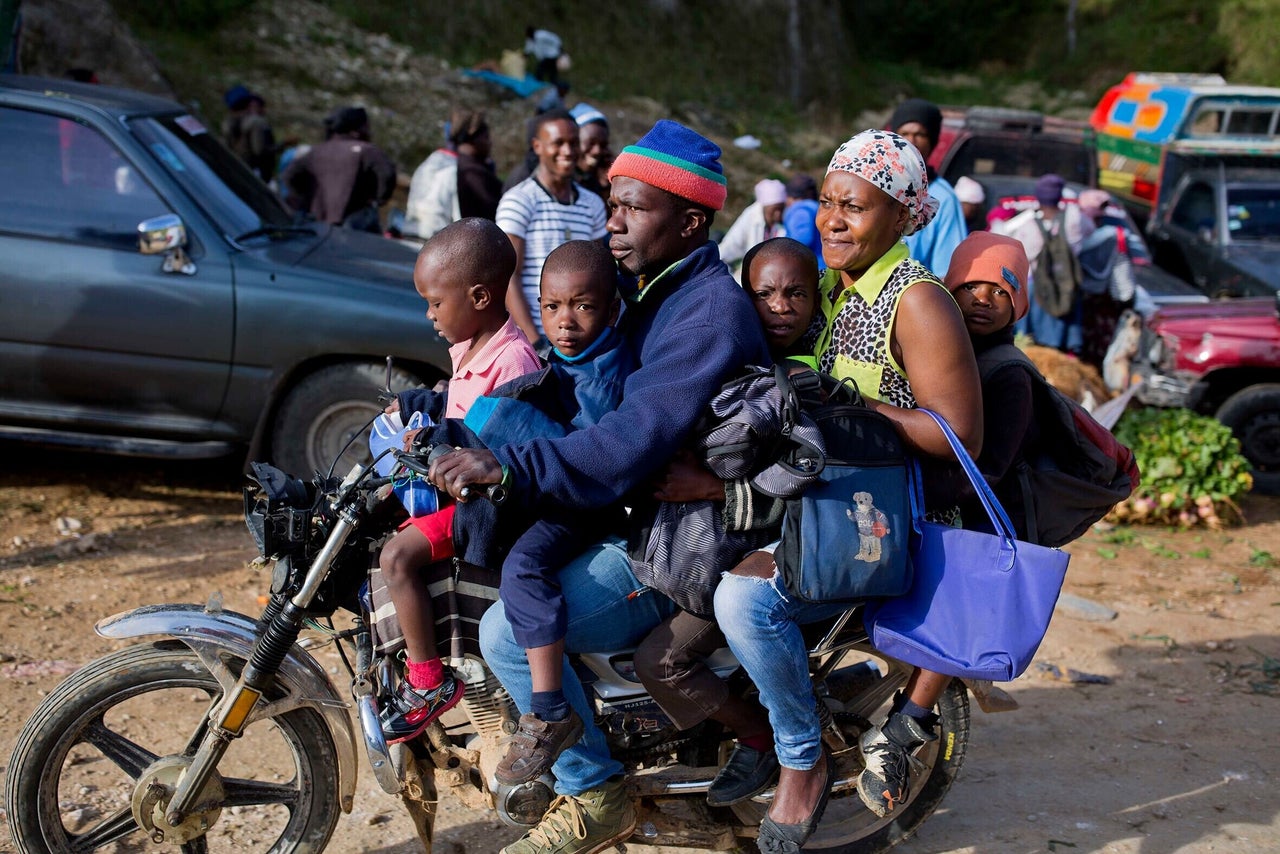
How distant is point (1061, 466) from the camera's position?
3.03 meters

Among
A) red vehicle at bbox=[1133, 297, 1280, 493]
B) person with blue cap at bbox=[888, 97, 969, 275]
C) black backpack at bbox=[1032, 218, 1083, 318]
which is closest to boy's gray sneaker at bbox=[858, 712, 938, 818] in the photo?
person with blue cap at bbox=[888, 97, 969, 275]

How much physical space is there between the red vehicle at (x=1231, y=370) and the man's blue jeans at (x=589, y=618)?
234 inches

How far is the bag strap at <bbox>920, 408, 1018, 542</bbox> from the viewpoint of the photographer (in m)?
2.63

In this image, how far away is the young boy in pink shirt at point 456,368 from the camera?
2.83 m

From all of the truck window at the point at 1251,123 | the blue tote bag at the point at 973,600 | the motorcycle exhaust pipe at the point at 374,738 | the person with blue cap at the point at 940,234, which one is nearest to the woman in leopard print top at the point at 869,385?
the blue tote bag at the point at 973,600

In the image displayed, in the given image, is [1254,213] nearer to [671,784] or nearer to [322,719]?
[671,784]

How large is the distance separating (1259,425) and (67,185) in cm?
734

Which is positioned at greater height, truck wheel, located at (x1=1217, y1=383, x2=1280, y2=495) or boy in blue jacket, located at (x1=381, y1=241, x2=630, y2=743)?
boy in blue jacket, located at (x1=381, y1=241, x2=630, y2=743)

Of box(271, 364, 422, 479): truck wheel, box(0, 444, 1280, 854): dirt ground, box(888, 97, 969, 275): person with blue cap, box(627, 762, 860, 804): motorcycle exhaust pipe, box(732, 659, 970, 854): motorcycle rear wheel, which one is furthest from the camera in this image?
box(271, 364, 422, 479): truck wheel

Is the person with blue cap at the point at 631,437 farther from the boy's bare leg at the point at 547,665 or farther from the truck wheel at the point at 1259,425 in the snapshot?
the truck wheel at the point at 1259,425

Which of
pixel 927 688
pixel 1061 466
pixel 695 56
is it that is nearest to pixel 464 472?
pixel 927 688

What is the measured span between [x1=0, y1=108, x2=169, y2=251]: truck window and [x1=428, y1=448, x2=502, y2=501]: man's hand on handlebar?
3.75m

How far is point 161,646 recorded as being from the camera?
3010 mm

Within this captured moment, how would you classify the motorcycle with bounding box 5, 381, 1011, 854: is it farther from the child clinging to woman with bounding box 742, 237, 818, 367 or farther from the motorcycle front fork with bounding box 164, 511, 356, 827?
the child clinging to woman with bounding box 742, 237, 818, 367
